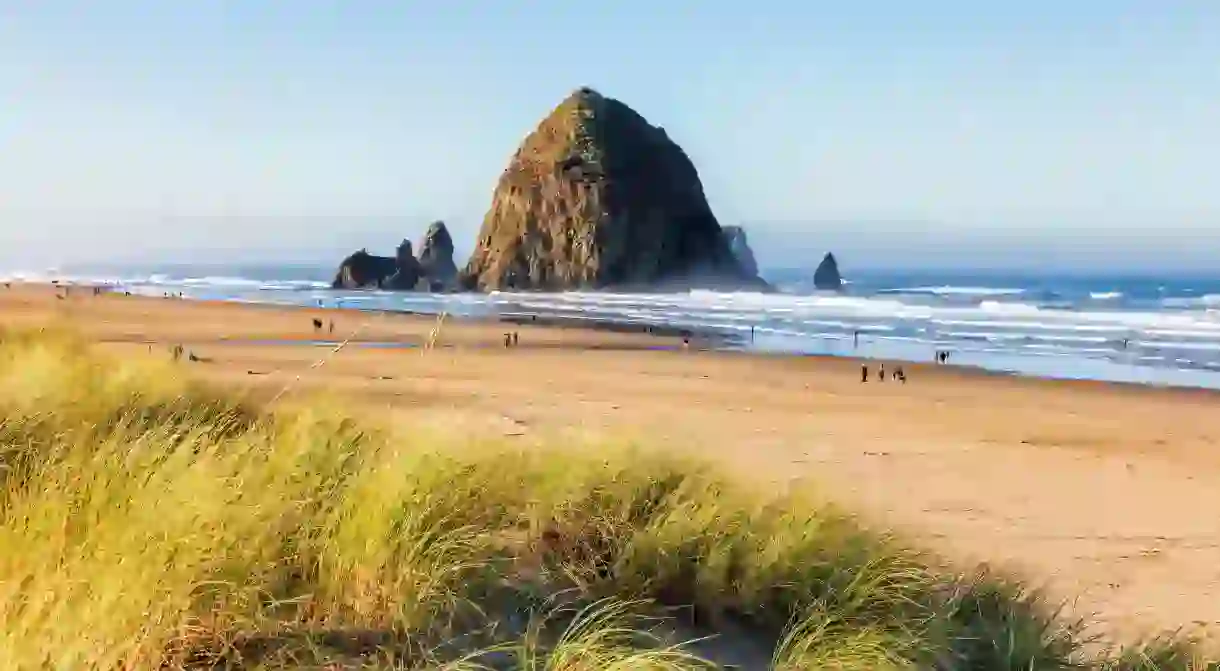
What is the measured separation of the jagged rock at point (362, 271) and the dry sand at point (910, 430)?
41986 mm

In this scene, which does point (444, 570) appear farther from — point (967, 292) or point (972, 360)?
point (967, 292)

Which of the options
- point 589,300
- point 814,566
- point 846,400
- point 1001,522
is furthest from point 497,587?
point 589,300

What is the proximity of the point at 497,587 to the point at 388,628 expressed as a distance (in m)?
0.54

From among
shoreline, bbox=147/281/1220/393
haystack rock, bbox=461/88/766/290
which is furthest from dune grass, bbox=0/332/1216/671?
haystack rock, bbox=461/88/766/290

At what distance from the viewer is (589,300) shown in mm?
54500

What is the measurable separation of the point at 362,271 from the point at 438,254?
12.8 m

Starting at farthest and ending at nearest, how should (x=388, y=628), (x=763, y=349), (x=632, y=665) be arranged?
(x=763, y=349) → (x=388, y=628) → (x=632, y=665)

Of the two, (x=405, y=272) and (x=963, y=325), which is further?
(x=405, y=272)

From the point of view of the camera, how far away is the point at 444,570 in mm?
3352

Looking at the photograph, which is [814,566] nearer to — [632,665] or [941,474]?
[632,665]

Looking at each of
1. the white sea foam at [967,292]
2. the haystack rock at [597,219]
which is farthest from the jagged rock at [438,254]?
the white sea foam at [967,292]

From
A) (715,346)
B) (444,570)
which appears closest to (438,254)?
(715,346)

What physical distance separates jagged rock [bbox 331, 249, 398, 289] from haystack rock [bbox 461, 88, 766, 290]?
18.6 ft

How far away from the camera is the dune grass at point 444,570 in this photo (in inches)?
114
